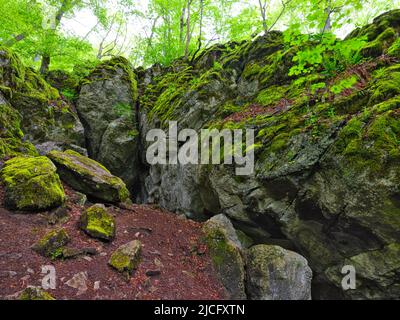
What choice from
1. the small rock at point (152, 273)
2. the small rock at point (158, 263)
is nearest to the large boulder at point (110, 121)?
the small rock at point (158, 263)

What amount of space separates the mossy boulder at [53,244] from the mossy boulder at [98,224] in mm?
548

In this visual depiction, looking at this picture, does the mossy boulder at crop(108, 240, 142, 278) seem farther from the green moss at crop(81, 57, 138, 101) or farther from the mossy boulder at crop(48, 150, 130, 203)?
the green moss at crop(81, 57, 138, 101)

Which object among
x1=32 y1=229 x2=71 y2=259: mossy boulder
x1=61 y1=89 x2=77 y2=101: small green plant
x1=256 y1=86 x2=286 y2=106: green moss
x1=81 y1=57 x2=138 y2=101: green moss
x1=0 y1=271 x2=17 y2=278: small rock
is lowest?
x1=0 y1=271 x2=17 y2=278: small rock

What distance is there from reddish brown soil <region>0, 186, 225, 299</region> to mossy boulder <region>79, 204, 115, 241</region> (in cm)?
14

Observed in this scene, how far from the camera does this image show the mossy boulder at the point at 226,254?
5836mm

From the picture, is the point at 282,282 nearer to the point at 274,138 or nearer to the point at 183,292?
the point at 183,292

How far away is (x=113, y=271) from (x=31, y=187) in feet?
9.49

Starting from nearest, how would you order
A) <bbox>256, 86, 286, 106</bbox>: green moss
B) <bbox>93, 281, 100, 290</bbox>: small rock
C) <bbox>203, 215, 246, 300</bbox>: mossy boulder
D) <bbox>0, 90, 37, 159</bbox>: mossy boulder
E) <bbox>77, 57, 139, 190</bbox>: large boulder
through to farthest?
1. <bbox>93, 281, 100, 290</bbox>: small rock
2. <bbox>203, 215, 246, 300</bbox>: mossy boulder
3. <bbox>0, 90, 37, 159</bbox>: mossy boulder
4. <bbox>256, 86, 286, 106</bbox>: green moss
5. <bbox>77, 57, 139, 190</bbox>: large boulder

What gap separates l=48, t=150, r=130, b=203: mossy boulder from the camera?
7594 mm

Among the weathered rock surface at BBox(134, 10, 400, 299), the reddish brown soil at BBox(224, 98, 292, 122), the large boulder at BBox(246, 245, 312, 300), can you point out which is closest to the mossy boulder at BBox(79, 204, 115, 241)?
the weathered rock surface at BBox(134, 10, 400, 299)

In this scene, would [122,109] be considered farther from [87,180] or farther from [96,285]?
[96,285]

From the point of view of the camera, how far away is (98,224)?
236 inches
